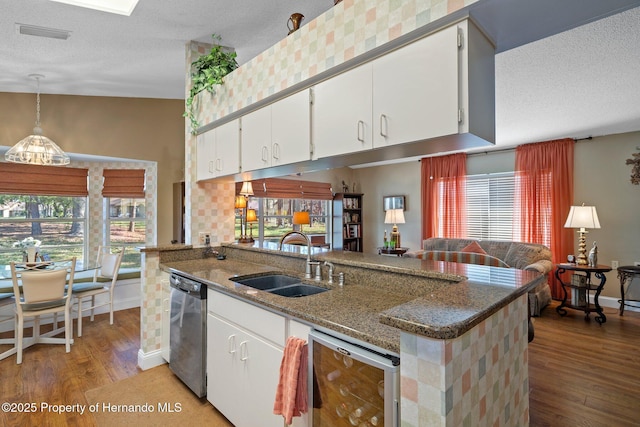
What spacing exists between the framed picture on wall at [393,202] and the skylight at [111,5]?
5.91 meters

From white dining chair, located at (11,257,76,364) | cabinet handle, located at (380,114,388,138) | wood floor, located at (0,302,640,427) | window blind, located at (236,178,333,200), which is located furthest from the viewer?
window blind, located at (236,178,333,200)

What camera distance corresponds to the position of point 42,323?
13.5 feet

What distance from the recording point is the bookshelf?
24.8 feet

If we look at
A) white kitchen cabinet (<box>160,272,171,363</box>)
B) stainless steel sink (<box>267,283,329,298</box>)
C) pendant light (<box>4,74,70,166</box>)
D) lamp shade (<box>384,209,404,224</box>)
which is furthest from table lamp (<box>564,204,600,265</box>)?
pendant light (<box>4,74,70,166</box>)

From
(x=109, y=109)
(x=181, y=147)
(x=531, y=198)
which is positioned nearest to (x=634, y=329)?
(x=531, y=198)

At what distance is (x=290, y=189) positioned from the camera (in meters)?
6.69

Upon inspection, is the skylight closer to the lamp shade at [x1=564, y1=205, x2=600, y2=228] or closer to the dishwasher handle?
the dishwasher handle

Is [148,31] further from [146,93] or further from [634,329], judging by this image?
[634,329]

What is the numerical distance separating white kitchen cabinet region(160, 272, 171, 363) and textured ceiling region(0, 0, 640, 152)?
2.19 meters

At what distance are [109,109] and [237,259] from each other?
322cm

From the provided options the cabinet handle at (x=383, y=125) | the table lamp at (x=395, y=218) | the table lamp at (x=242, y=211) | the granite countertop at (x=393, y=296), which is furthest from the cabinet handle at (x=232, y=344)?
the table lamp at (x=395, y=218)

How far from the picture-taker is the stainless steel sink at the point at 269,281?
250 cm

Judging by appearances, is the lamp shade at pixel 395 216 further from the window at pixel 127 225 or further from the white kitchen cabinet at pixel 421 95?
the white kitchen cabinet at pixel 421 95

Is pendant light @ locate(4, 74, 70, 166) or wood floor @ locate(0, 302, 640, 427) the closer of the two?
wood floor @ locate(0, 302, 640, 427)
